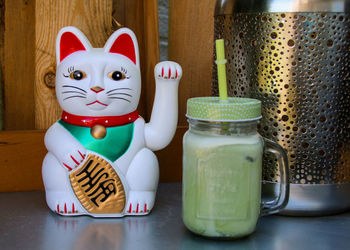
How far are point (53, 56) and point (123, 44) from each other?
0.78ft

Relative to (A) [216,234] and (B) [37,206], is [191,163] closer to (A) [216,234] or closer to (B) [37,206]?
(A) [216,234]

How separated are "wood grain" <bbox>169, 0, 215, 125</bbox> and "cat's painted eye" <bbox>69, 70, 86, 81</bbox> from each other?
1.11 feet

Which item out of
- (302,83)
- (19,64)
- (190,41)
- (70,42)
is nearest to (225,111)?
(302,83)

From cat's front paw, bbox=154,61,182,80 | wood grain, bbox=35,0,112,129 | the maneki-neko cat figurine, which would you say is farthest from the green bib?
wood grain, bbox=35,0,112,129

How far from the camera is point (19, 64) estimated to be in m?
0.98

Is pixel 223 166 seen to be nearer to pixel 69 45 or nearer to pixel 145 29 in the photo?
pixel 69 45

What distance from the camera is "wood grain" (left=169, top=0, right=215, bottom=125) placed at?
3.33 feet

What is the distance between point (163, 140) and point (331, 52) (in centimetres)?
30

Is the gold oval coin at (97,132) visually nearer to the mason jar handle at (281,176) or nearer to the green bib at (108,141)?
the green bib at (108,141)

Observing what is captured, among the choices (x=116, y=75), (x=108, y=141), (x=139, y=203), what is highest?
(x=116, y=75)

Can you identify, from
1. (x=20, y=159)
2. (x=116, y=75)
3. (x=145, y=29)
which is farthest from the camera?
(x=145, y=29)

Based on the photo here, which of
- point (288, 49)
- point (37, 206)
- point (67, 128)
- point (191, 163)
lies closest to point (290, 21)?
point (288, 49)

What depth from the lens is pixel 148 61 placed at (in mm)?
999

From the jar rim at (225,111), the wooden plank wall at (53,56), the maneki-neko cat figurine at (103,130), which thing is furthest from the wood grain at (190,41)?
the jar rim at (225,111)
